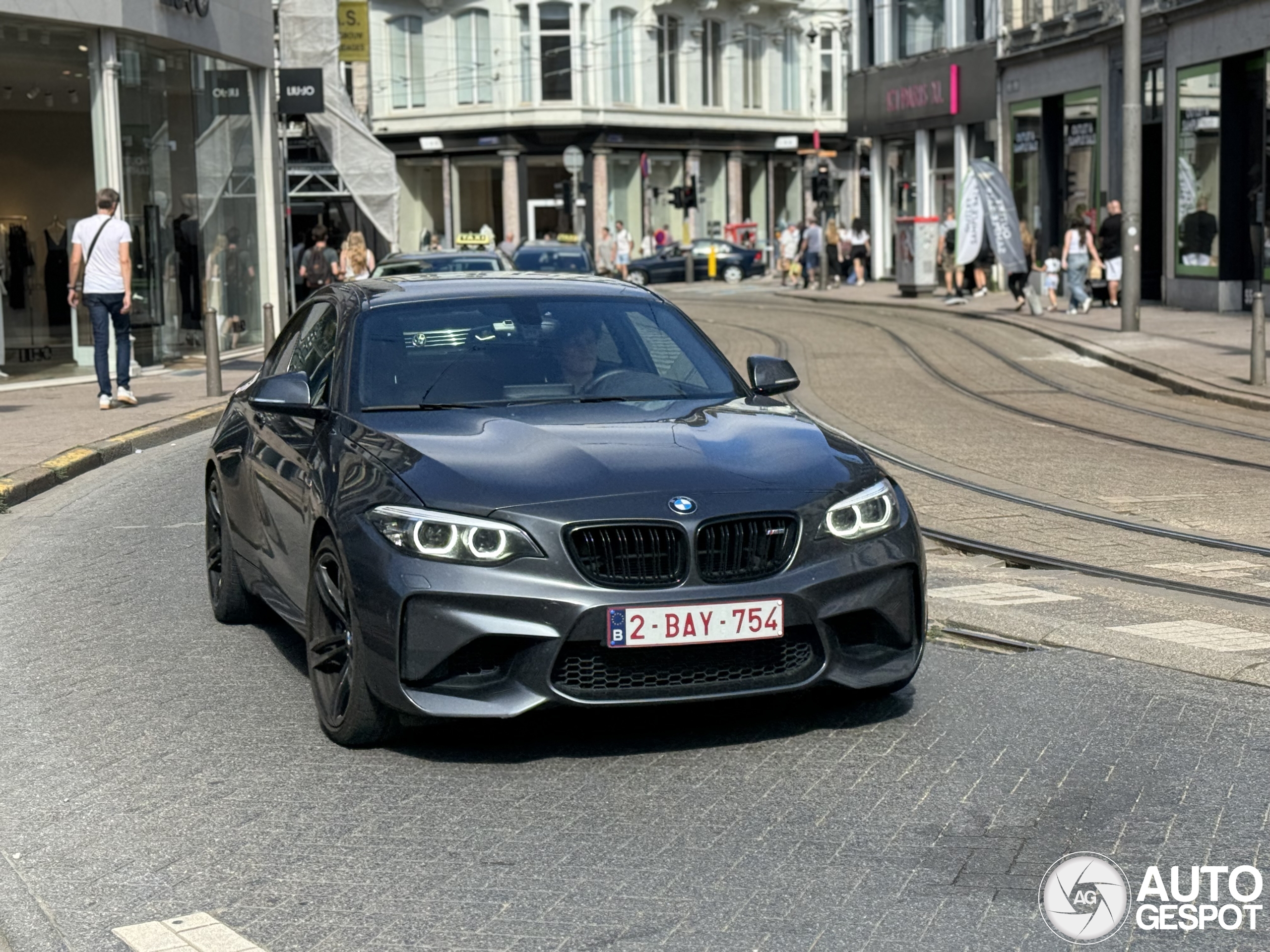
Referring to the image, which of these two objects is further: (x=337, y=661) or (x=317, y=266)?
(x=317, y=266)

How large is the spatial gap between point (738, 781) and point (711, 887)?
2.96ft

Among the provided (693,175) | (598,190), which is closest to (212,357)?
(598,190)

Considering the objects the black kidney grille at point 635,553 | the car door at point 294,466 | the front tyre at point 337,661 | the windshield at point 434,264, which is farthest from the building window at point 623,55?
the black kidney grille at point 635,553

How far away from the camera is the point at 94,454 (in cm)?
1402

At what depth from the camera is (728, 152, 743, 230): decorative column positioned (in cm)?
6831

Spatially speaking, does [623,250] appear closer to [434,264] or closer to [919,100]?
[919,100]

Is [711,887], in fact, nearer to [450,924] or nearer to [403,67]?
[450,924]

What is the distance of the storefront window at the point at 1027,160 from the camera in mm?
38125

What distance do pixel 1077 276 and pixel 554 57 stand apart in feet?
124

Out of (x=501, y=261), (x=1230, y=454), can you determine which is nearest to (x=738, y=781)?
(x=1230, y=454)

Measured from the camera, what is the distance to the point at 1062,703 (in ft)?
19.8

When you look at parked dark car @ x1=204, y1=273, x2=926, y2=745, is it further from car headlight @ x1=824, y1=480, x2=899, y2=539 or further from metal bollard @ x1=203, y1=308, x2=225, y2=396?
metal bollard @ x1=203, y1=308, x2=225, y2=396

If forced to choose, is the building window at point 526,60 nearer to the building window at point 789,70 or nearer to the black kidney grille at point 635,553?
the building window at point 789,70

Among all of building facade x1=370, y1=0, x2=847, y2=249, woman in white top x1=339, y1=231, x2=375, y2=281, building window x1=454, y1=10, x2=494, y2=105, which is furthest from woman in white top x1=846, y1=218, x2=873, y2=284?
woman in white top x1=339, y1=231, x2=375, y2=281
